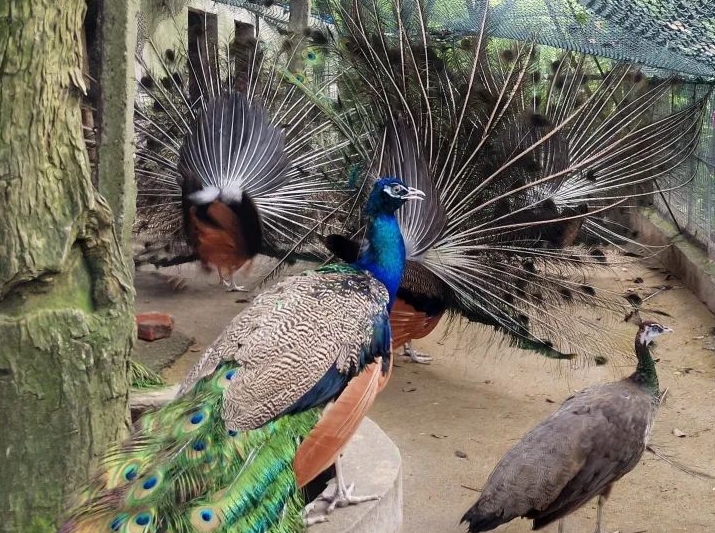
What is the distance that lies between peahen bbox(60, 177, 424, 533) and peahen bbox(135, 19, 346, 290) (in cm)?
250

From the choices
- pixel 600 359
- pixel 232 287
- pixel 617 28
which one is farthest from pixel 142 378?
pixel 617 28

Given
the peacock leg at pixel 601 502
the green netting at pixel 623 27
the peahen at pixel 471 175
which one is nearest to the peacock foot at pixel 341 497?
the peacock leg at pixel 601 502

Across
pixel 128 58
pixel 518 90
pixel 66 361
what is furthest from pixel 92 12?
pixel 518 90

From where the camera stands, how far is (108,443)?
2.52 m

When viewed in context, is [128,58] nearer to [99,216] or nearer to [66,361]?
[99,216]

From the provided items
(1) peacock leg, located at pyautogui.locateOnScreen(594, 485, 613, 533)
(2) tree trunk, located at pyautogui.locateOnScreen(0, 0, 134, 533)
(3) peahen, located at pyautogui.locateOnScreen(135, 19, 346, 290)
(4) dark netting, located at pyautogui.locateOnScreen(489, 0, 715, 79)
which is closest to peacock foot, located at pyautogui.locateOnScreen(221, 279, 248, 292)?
(3) peahen, located at pyautogui.locateOnScreen(135, 19, 346, 290)

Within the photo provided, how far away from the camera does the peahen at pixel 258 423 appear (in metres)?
2.11

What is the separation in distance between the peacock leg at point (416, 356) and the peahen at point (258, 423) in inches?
103

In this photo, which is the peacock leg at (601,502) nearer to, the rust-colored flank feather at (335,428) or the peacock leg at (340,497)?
the peacock leg at (340,497)

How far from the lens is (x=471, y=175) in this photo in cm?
478

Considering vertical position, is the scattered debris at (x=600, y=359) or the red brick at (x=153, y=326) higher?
the scattered debris at (x=600, y=359)

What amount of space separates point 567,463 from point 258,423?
145cm

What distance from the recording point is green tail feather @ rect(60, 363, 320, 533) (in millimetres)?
2062

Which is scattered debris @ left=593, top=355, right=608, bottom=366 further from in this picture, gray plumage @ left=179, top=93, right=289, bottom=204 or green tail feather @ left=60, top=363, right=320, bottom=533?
green tail feather @ left=60, top=363, right=320, bottom=533
